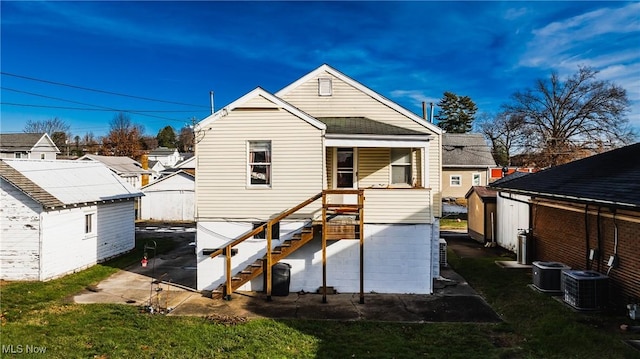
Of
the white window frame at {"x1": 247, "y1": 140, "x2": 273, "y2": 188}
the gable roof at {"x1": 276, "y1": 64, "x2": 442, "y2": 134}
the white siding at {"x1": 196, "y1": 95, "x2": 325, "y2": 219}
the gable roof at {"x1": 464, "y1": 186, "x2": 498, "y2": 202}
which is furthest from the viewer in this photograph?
the gable roof at {"x1": 464, "y1": 186, "x2": 498, "y2": 202}

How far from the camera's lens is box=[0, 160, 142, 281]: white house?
12664mm

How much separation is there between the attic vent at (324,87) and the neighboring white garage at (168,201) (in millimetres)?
17696

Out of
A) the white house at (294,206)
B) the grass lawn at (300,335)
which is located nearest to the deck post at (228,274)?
the white house at (294,206)

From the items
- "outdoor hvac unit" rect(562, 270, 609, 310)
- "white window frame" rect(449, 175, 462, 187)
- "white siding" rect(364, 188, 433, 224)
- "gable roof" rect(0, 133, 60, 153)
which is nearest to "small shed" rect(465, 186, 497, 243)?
"white siding" rect(364, 188, 433, 224)

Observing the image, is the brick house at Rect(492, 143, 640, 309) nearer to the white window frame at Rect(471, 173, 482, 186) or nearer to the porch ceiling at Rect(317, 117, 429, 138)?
the porch ceiling at Rect(317, 117, 429, 138)

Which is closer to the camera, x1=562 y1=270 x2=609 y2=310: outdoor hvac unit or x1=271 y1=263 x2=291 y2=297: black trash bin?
x1=562 y1=270 x2=609 y2=310: outdoor hvac unit

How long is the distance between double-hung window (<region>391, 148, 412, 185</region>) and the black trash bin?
15.4ft

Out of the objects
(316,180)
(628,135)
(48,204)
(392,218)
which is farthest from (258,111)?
(628,135)

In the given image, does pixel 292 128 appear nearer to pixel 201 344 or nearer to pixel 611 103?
pixel 201 344

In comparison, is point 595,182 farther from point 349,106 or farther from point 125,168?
point 125,168

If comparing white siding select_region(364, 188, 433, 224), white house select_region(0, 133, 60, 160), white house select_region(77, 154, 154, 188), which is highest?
white house select_region(0, 133, 60, 160)

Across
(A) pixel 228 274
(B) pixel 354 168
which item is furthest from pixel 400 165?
(A) pixel 228 274

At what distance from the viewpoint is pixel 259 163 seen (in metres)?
11.7

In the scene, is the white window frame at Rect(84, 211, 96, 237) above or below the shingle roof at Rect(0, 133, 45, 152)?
below
